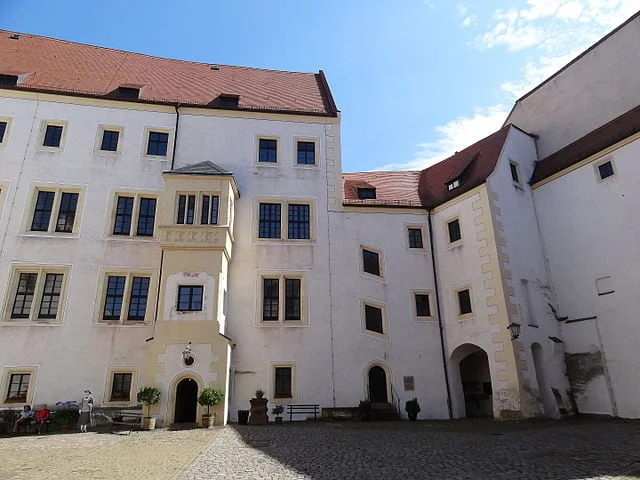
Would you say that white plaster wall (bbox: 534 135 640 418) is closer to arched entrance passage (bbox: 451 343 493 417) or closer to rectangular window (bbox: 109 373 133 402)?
arched entrance passage (bbox: 451 343 493 417)

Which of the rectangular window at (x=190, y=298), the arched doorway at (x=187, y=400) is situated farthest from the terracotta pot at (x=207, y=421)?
the rectangular window at (x=190, y=298)

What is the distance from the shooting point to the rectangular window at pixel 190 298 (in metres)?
18.4

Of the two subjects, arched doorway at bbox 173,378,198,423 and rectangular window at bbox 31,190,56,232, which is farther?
rectangular window at bbox 31,190,56,232

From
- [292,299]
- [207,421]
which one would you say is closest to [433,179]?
[292,299]

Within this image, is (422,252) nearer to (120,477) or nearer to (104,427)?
(104,427)

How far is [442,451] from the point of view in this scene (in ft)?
37.0

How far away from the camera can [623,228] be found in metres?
19.0

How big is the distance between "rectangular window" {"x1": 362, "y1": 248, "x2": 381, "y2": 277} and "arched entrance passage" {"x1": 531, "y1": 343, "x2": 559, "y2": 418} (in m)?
7.47

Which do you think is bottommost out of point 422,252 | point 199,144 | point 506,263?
point 506,263

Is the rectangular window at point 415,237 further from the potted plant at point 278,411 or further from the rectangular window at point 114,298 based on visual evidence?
the rectangular window at point 114,298

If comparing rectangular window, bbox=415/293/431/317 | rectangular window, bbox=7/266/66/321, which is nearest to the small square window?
rectangular window, bbox=415/293/431/317

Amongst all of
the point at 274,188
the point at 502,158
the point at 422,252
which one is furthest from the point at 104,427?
the point at 502,158

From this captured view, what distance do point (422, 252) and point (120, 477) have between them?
1727 centimetres

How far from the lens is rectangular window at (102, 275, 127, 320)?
19.1 metres
